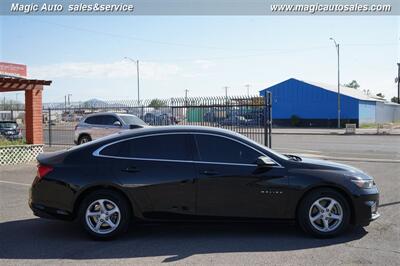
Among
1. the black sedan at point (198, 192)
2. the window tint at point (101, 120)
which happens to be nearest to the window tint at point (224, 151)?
the black sedan at point (198, 192)

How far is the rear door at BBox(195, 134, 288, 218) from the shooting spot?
6355mm

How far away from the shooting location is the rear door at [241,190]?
6355 mm

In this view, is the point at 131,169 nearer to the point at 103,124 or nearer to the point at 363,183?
the point at 363,183

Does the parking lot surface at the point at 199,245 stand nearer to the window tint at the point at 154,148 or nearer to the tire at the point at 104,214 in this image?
the tire at the point at 104,214

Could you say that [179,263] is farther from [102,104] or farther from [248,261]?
[102,104]

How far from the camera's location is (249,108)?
17250mm

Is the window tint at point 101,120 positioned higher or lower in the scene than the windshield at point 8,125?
higher

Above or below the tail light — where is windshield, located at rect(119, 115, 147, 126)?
above

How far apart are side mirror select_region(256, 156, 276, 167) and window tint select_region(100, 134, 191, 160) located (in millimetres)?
975

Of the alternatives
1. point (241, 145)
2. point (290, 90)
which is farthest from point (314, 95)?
point (241, 145)

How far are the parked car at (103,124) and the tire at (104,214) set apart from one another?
12.1 metres

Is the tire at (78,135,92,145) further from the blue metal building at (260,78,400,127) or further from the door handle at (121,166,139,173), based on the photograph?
the blue metal building at (260,78,400,127)

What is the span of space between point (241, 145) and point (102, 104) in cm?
1856

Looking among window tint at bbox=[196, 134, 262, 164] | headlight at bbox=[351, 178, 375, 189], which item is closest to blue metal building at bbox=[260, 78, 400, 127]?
headlight at bbox=[351, 178, 375, 189]
